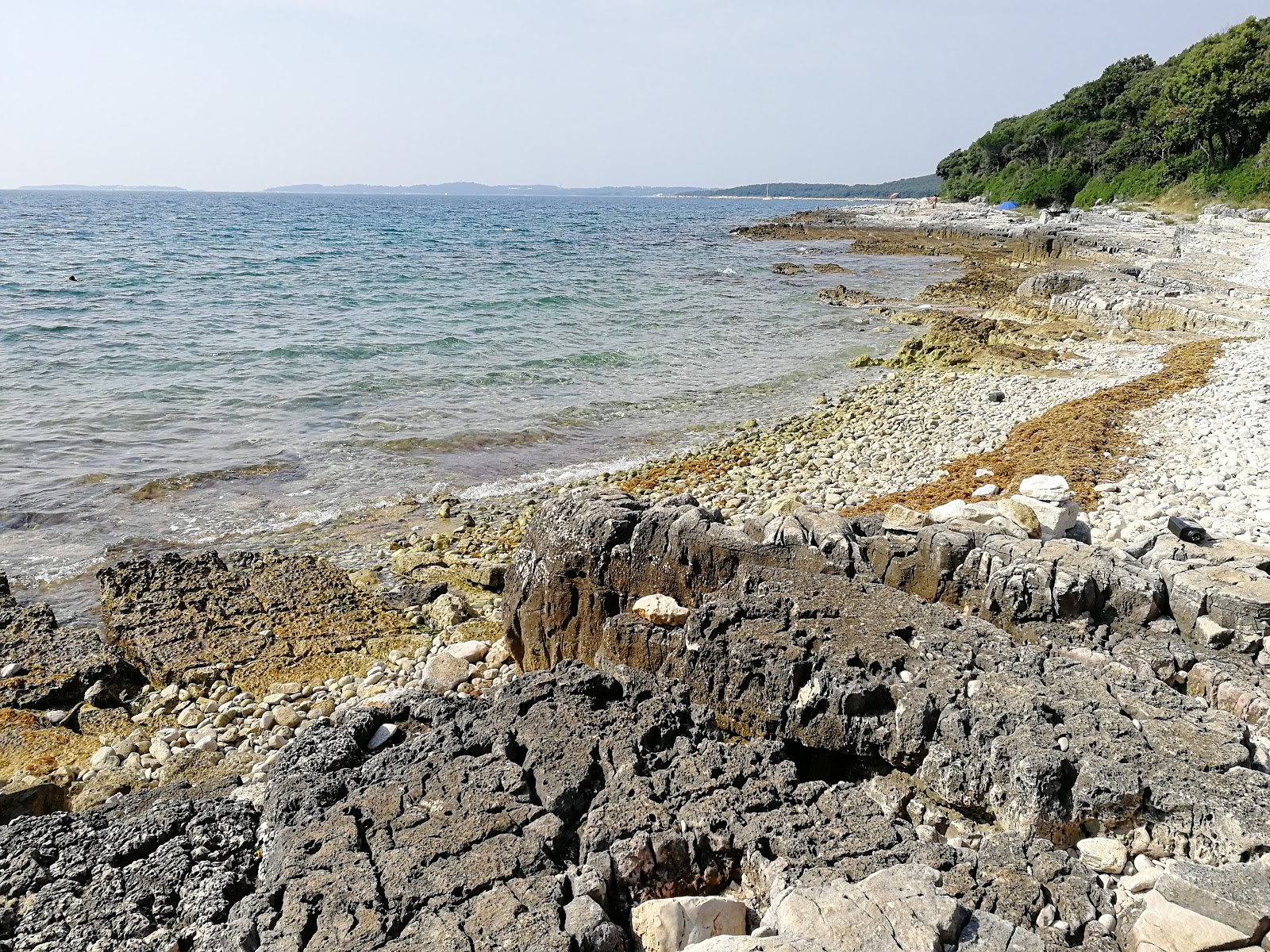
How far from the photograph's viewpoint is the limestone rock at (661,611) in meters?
5.76

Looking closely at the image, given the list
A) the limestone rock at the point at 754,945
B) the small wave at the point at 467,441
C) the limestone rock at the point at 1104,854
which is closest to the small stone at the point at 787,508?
the limestone rock at the point at 1104,854

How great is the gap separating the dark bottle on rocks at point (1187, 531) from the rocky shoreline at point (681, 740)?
109 mm

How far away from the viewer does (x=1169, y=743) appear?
4184 millimetres

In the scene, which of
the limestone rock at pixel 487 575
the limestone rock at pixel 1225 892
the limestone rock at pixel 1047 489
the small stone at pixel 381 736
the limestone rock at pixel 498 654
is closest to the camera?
the limestone rock at pixel 1225 892

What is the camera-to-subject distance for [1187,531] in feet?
22.6

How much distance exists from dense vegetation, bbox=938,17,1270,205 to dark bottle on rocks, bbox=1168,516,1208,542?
4925cm

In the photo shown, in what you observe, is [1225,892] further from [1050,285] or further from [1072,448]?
[1050,285]

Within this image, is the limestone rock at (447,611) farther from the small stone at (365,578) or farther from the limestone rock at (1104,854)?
the limestone rock at (1104,854)

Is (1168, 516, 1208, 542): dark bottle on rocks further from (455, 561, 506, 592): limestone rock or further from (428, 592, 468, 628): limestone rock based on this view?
(428, 592, 468, 628): limestone rock

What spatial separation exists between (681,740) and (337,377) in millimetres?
16637

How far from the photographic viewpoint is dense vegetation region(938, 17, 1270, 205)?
46000mm

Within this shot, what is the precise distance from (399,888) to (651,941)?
1.15 meters

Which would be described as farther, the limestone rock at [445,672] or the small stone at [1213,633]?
the limestone rock at [445,672]

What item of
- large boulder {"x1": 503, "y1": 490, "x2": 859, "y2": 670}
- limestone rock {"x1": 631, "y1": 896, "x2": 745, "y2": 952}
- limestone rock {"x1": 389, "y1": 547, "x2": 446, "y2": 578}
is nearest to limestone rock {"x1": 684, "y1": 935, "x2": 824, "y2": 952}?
limestone rock {"x1": 631, "y1": 896, "x2": 745, "y2": 952}
